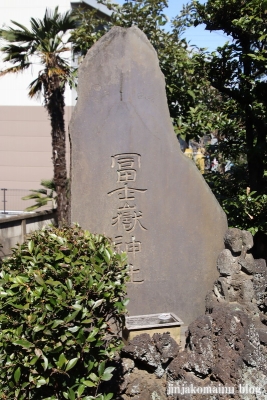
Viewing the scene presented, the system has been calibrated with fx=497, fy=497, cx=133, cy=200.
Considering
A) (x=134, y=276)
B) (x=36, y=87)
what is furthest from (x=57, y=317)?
(x=36, y=87)

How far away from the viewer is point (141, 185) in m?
5.01

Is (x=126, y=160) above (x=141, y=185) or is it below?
above

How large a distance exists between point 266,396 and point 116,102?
9.84ft

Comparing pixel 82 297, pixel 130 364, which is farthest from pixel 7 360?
pixel 130 364

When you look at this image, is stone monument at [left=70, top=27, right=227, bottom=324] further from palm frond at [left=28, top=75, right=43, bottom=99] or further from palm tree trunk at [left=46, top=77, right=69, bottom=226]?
palm frond at [left=28, top=75, right=43, bottom=99]

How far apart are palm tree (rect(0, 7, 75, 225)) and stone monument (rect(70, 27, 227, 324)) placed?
4320mm

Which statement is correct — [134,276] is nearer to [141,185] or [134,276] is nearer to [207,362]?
[141,185]

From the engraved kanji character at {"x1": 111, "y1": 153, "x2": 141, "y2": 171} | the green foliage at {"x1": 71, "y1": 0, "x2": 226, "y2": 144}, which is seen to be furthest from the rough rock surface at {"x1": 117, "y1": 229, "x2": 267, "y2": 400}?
the green foliage at {"x1": 71, "y1": 0, "x2": 226, "y2": 144}

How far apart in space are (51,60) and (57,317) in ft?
24.3

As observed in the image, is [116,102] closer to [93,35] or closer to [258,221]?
[258,221]

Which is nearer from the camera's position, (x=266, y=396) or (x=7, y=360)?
(x=7, y=360)

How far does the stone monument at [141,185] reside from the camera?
4.96 meters

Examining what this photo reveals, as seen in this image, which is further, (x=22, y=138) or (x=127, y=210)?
(x=22, y=138)

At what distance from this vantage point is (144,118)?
5027 mm
